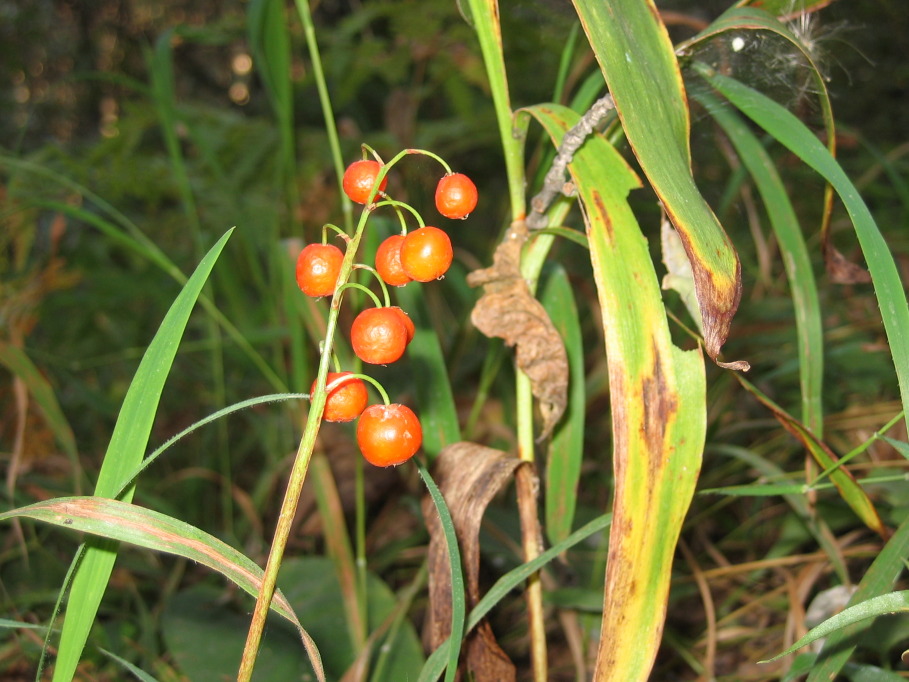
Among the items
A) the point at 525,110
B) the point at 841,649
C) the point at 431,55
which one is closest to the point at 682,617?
the point at 841,649

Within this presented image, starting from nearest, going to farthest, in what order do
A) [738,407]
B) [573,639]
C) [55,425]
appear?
[573,639] < [55,425] < [738,407]

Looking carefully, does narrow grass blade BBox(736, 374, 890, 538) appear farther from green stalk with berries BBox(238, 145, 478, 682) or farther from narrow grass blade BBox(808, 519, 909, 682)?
green stalk with berries BBox(238, 145, 478, 682)

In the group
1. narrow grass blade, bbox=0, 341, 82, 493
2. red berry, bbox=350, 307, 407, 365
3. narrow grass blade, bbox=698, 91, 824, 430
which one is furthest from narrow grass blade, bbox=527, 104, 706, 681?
narrow grass blade, bbox=0, 341, 82, 493

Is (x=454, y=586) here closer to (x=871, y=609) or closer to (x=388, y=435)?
(x=388, y=435)

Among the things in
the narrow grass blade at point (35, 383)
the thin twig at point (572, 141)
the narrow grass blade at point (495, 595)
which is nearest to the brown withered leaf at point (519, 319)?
the thin twig at point (572, 141)

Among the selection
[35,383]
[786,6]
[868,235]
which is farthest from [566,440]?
[35,383]

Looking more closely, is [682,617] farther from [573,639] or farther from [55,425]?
[55,425]
